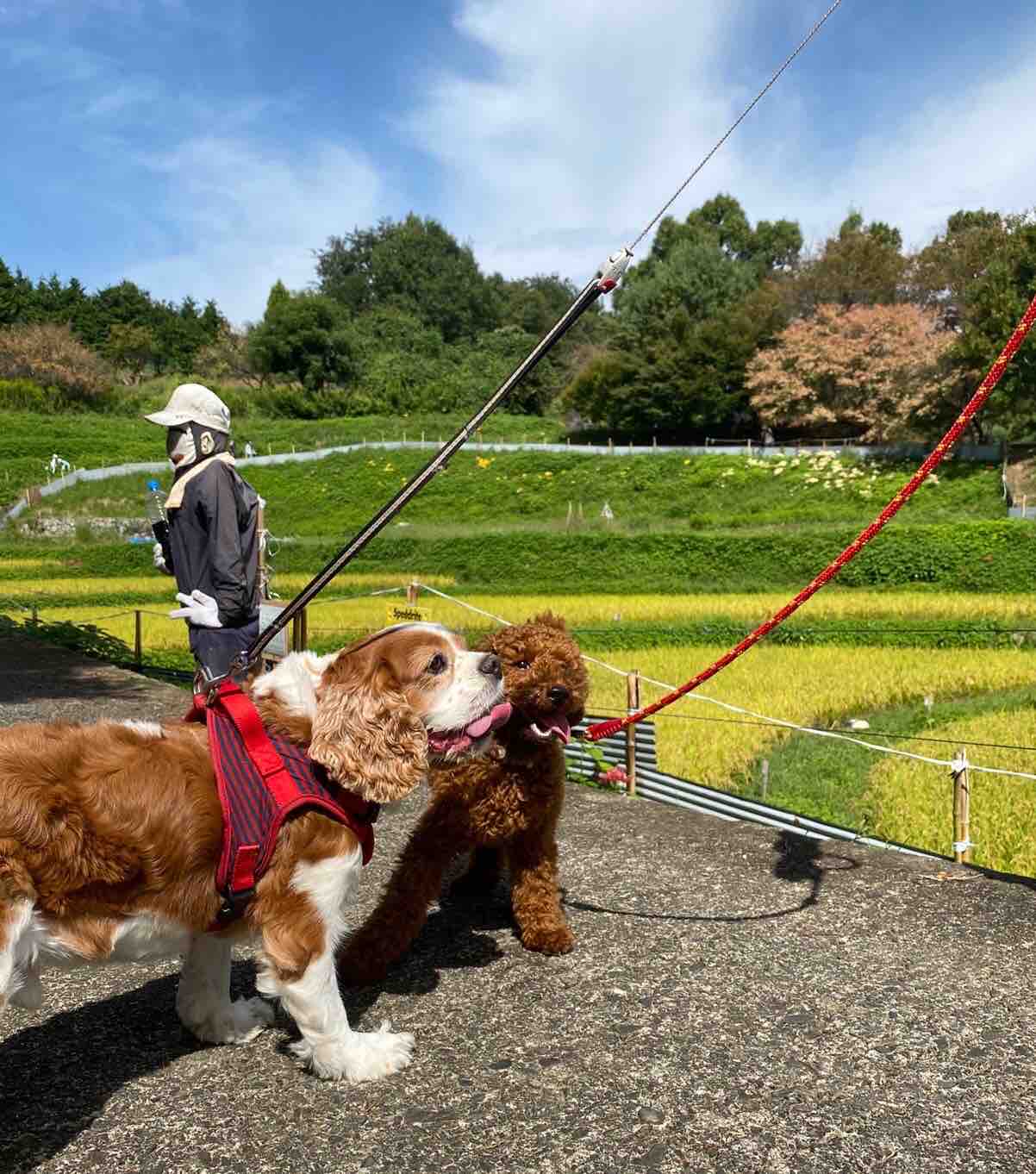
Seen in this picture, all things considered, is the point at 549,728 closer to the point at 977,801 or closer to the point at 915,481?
the point at 915,481

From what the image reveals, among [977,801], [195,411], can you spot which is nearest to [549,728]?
[195,411]

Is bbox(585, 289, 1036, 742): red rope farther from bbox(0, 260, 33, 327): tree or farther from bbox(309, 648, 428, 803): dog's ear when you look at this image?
bbox(0, 260, 33, 327): tree

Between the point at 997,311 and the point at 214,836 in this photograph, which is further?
the point at 997,311

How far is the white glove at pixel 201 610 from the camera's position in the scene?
13.1 feet

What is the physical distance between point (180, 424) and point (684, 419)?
43290 mm

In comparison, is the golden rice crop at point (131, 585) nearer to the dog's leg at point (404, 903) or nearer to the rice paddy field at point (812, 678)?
the rice paddy field at point (812, 678)

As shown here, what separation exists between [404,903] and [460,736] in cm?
118

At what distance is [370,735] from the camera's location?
2.67 m

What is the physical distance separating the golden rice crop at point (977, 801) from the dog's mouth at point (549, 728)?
3151 millimetres

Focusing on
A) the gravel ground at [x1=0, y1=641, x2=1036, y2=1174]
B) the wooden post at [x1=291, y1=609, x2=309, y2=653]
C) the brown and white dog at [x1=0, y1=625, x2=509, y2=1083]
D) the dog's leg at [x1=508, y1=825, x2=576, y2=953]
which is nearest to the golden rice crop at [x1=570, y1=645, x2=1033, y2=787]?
the wooden post at [x1=291, y1=609, x2=309, y2=653]

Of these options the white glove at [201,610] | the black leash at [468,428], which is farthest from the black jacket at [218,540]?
the black leash at [468,428]

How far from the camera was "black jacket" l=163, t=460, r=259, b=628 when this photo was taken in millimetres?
3988

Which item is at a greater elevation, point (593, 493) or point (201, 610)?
point (593, 493)

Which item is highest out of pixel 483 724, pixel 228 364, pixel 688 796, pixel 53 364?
pixel 228 364
